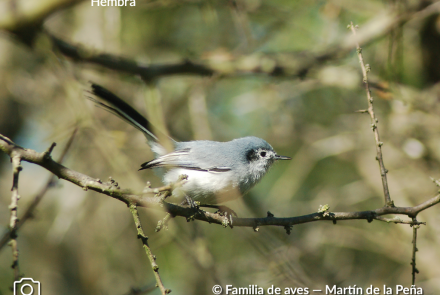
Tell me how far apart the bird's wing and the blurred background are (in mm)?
497

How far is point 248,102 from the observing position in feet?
18.5

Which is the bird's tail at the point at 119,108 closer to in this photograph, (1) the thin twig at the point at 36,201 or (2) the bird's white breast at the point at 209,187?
(2) the bird's white breast at the point at 209,187

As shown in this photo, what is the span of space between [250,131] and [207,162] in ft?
9.87

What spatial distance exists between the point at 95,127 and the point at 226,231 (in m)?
3.83

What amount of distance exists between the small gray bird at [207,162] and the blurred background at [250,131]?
35 cm

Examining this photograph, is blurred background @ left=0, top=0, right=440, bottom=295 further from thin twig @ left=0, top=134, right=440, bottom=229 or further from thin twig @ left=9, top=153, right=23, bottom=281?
thin twig @ left=9, top=153, right=23, bottom=281

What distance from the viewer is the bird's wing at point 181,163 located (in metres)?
3.31

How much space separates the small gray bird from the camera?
310cm

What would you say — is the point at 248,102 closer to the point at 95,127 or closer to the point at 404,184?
the point at 404,184

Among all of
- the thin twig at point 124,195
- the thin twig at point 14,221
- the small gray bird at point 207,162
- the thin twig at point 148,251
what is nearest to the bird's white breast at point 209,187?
the small gray bird at point 207,162

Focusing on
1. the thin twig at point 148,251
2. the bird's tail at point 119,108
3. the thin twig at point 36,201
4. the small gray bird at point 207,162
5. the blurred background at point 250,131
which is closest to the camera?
the thin twig at point 148,251

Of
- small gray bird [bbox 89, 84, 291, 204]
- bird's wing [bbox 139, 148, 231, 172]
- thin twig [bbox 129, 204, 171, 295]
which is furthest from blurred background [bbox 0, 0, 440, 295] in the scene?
thin twig [bbox 129, 204, 171, 295]

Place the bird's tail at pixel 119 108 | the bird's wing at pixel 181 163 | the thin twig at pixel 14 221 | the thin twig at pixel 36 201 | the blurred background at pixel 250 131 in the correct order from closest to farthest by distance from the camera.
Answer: the thin twig at pixel 14 221, the thin twig at pixel 36 201, the bird's tail at pixel 119 108, the bird's wing at pixel 181 163, the blurred background at pixel 250 131

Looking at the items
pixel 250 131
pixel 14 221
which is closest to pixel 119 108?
pixel 14 221
